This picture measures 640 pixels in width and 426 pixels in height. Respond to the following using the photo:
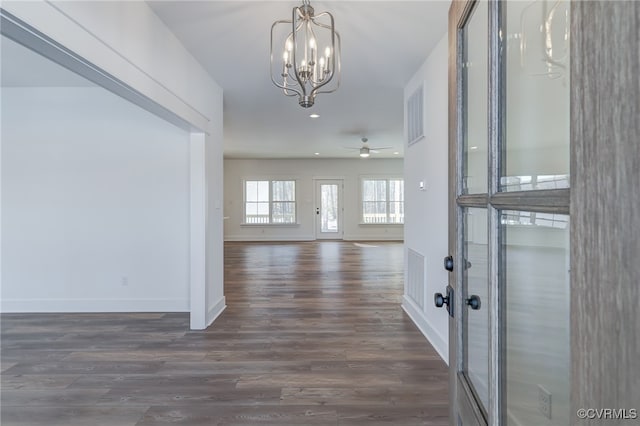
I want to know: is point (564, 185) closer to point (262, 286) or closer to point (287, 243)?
point (262, 286)

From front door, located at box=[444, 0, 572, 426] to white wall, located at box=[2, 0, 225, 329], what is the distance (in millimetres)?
1756

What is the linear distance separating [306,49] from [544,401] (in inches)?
80.2

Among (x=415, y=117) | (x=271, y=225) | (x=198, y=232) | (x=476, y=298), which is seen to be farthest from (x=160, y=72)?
(x=271, y=225)

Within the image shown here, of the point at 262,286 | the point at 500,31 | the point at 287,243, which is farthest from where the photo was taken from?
the point at 287,243

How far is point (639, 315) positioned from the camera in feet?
1.21

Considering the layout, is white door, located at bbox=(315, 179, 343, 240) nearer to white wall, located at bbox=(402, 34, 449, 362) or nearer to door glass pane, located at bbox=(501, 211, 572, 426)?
white wall, located at bbox=(402, 34, 449, 362)

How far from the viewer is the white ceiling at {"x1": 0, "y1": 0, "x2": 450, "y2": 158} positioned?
7.62 ft

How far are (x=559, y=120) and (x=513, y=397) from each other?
70cm

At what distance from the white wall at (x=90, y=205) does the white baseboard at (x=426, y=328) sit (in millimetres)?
2650

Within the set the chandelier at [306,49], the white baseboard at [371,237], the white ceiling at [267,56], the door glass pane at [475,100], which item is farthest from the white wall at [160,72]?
the white baseboard at [371,237]

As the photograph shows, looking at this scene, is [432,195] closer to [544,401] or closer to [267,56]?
[267,56]

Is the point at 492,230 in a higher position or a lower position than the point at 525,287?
higher

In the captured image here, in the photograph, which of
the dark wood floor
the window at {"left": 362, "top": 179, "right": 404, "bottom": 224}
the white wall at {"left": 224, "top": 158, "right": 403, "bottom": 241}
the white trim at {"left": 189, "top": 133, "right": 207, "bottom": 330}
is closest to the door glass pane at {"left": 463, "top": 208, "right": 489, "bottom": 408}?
the dark wood floor

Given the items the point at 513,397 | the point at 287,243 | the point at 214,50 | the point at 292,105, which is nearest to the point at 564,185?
the point at 513,397
